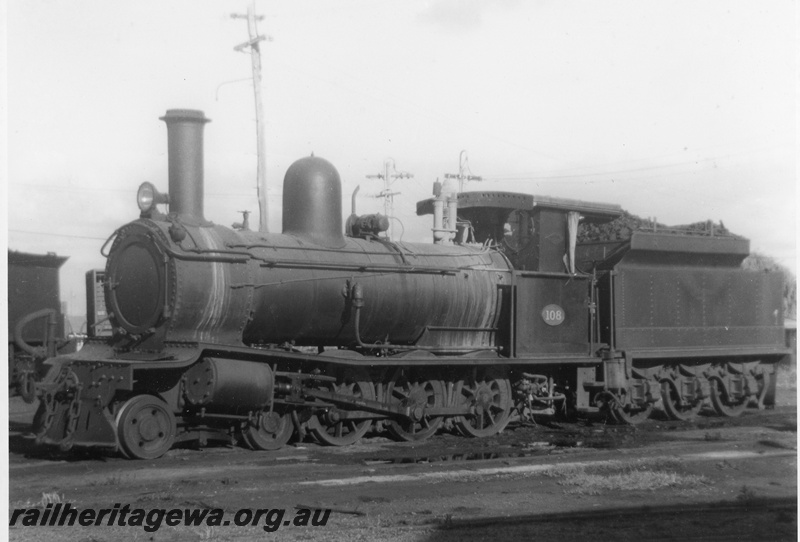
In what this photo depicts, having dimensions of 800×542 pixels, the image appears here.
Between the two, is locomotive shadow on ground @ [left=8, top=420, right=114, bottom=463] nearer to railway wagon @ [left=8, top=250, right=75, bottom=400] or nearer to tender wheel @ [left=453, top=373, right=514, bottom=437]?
tender wheel @ [left=453, top=373, right=514, bottom=437]

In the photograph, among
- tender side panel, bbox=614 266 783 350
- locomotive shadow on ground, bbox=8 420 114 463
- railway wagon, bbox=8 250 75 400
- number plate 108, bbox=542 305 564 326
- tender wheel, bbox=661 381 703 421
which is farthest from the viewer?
railway wagon, bbox=8 250 75 400

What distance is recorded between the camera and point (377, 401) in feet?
39.0

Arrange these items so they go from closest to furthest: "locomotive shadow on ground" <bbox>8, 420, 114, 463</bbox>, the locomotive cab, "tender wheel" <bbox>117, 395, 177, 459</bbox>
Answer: "tender wheel" <bbox>117, 395, 177, 459</bbox>, "locomotive shadow on ground" <bbox>8, 420, 114, 463</bbox>, the locomotive cab

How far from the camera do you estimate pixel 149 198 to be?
35.8ft

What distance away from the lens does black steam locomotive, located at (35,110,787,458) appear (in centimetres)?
1029

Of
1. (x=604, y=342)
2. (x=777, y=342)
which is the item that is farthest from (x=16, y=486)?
(x=777, y=342)

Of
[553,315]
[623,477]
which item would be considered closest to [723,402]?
[553,315]

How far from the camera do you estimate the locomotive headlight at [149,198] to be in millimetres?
10891

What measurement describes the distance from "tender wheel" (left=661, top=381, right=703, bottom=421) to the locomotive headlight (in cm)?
851

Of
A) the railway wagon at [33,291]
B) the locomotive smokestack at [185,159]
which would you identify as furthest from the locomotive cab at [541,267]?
the railway wagon at [33,291]

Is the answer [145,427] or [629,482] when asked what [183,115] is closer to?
[145,427]

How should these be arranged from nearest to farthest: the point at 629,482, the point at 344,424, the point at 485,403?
the point at 629,482 < the point at 344,424 < the point at 485,403

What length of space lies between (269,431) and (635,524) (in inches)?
195

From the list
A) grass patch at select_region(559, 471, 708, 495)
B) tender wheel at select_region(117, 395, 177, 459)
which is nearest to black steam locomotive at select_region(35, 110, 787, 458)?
tender wheel at select_region(117, 395, 177, 459)
